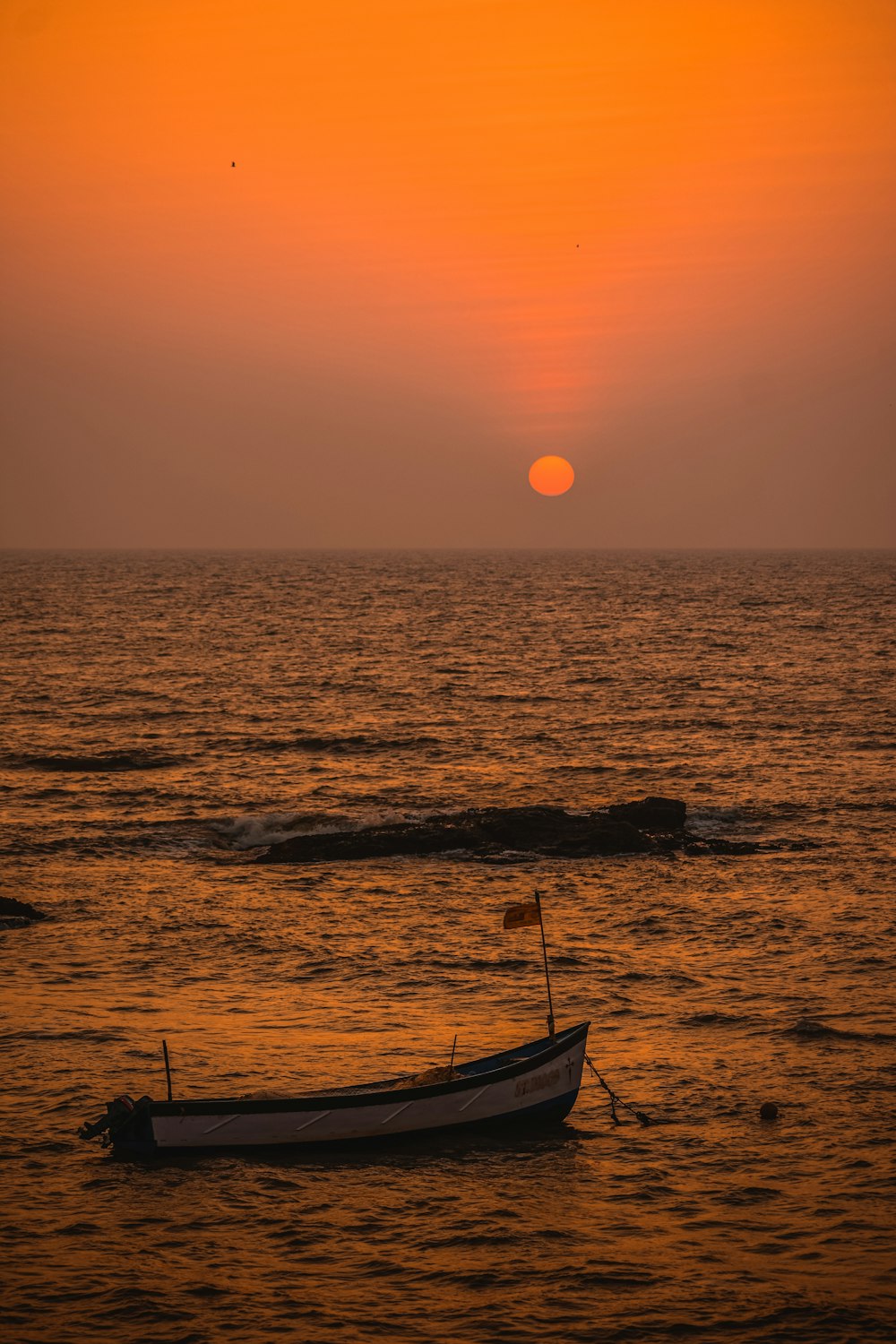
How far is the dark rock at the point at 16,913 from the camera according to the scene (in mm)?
34844

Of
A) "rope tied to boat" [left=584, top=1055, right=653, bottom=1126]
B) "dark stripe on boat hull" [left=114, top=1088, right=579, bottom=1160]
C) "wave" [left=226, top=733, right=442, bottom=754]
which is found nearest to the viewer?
"dark stripe on boat hull" [left=114, top=1088, right=579, bottom=1160]

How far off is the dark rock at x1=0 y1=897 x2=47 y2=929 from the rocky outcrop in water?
800 cm

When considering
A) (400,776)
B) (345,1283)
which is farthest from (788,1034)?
(400,776)

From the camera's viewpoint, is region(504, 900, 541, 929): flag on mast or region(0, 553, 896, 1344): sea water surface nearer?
region(0, 553, 896, 1344): sea water surface

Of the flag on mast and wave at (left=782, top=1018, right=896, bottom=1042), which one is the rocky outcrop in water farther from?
the flag on mast

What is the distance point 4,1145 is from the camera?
22750mm

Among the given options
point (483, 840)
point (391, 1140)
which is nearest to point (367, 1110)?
point (391, 1140)

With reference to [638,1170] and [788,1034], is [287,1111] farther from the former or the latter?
[788,1034]

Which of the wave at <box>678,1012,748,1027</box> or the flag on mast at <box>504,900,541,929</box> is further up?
the flag on mast at <box>504,900,541,929</box>

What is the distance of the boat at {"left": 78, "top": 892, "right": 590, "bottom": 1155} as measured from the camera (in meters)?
21.8

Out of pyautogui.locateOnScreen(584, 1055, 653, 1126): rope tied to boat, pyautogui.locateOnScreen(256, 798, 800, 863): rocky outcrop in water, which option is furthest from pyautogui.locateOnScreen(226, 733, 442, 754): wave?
pyautogui.locateOnScreen(584, 1055, 653, 1126): rope tied to boat

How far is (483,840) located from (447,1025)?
601 inches

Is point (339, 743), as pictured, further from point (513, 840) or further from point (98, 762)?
point (513, 840)

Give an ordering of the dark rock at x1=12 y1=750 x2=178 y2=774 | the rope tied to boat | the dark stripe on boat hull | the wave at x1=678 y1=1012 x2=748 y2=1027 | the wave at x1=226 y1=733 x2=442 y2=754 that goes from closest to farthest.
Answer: the dark stripe on boat hull < the rope tied to boat < the wave at x1=678 y1=1012 x2=748 y2=1027 < the dark rock at x1=12 y1=750 x2=178 y2=774 < the wave at x1=226 y1=733 x2=442 y2=754
